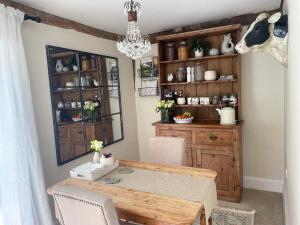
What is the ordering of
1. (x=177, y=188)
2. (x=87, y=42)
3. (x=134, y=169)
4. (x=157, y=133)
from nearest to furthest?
(x=177, y=188)
(x=134, y=169)
(x=87, y=42)
(x=157, y=133)

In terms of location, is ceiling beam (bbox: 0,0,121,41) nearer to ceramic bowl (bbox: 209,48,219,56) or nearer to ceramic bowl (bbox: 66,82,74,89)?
ceramic bowl (bbox: 66,82,74,89)

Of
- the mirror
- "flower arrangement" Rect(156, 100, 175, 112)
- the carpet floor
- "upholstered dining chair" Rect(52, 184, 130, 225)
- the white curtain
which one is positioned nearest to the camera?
"upholstered dining chair" Rect(52, 184, 130, 225)

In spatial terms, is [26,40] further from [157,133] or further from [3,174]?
[157,133]

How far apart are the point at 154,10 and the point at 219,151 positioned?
1868 mm

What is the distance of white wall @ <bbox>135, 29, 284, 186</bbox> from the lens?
9.73ft

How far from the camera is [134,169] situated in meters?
2.10

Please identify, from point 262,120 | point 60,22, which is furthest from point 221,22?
point 60,22

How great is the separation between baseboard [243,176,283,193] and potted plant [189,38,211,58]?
1.85m

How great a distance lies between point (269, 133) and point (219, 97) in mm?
804

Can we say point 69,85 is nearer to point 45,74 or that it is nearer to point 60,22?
point 45,74

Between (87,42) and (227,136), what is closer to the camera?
(227,136)

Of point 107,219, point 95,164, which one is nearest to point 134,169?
point 95,164

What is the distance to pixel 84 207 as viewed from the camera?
120 centimetres

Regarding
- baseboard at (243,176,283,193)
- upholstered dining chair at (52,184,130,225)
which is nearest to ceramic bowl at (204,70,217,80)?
baseboard at (243,176,283,193)
